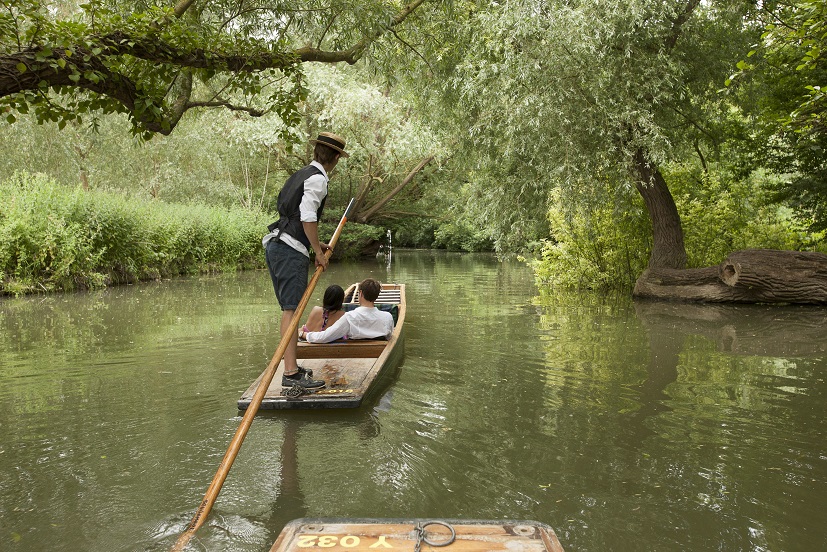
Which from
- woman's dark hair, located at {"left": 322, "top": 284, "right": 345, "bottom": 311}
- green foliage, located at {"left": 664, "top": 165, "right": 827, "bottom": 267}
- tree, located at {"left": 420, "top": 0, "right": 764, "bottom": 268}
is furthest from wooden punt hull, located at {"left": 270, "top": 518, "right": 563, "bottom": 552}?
green foliage, located at {"left": 664, "top": 165, "right": 827, "bottom": 267}

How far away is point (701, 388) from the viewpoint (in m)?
5.09

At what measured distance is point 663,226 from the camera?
11.6 meters

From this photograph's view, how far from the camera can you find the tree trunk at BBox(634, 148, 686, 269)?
11.4 meters

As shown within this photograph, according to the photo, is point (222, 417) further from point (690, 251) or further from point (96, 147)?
point (96, 147)

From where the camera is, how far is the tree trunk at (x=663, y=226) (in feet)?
37.5

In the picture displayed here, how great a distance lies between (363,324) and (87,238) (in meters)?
9.78

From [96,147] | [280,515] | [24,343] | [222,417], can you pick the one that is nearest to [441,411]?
[222,417]

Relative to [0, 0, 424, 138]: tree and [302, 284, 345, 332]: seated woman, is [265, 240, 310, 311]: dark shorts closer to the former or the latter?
[0, 0, 424, 138]: tree

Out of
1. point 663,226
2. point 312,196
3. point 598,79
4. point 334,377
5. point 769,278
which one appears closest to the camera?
point 312,196

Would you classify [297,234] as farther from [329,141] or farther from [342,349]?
[342,349]

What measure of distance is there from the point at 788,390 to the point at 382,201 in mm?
22964

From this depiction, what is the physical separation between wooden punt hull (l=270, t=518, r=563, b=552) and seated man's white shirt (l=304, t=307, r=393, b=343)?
11.8 feet

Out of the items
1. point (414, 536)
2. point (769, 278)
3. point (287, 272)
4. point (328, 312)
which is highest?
point (287, 272)

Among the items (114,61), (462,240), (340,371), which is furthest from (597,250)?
(462,240)
